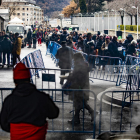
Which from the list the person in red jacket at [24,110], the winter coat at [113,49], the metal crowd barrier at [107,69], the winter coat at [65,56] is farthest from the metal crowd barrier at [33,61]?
the person in red jacket at [24,110]

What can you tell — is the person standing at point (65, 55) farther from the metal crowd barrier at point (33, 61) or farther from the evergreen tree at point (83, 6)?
the evergreen tree at point (83, 6)

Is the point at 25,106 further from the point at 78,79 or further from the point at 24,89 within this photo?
the point at 78,79

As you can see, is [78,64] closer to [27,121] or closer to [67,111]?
[67,111]

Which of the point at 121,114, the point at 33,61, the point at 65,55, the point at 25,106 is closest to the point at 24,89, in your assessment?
the point at 25,106

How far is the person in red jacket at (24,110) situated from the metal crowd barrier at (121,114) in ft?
8.84

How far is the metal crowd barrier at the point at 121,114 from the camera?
22.1ft

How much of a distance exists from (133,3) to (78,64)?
53.4 metres

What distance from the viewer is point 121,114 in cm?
623

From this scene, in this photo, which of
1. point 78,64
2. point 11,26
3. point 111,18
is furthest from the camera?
point 111,18

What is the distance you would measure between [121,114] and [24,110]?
10.0ft

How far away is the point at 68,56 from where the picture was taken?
37.7 ft

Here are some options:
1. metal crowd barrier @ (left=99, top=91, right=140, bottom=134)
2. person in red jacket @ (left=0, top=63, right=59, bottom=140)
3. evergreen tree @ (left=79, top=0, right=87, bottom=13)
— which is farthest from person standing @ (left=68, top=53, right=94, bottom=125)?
evergreen tree @ (left=79, top=0, right=87, bottom=13)

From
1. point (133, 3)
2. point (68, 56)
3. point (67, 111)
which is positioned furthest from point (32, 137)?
point (133, 3)

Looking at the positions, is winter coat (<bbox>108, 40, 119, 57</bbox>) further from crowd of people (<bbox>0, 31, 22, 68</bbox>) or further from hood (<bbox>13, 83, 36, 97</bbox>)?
hood (<bbox>13, 83, 36, 97</bbox>)
